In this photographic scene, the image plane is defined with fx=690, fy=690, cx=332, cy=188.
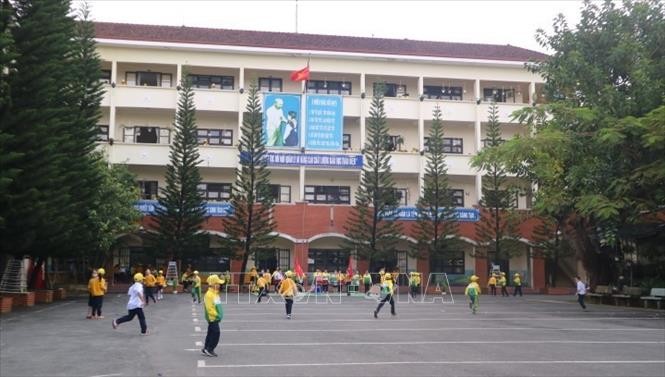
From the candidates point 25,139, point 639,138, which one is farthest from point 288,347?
point 639,138

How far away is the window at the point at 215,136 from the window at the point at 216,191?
8.46ft

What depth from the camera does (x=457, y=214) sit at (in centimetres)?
4106

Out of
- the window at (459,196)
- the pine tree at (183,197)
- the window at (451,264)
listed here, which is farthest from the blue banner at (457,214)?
the pine tree at (183,197)

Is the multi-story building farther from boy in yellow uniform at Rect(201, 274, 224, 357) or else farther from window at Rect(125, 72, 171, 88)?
boy in yellow uniform at Rect(201, 274, 224, 357)

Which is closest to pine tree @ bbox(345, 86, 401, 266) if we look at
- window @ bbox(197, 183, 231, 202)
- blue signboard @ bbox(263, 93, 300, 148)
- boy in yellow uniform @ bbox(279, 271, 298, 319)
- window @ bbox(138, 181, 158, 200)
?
blue signboard @ bbox(263, 93, 300, 148)

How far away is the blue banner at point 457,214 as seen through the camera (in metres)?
41.1

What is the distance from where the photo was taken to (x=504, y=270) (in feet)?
145

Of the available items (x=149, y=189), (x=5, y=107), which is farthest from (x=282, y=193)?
(x=5, y=107)

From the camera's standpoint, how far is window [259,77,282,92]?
4353 centimetres

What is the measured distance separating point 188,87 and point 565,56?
2061cm

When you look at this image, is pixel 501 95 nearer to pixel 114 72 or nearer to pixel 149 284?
pixel 114 72

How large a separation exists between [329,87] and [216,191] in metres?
9.74

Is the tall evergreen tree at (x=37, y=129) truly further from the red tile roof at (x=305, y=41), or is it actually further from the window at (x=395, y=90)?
the window at (x=395, y=90)

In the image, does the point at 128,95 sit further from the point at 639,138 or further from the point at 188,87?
the point at 639,138
